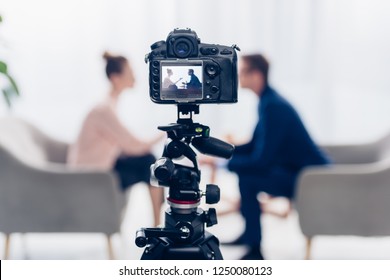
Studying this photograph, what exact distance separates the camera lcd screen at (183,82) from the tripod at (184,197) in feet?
0.13

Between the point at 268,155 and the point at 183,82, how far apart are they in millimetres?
1169

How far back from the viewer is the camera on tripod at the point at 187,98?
4.90 feet

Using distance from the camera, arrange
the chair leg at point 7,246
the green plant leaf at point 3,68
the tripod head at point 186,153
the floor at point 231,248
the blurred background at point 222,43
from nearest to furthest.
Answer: the tripod head at point 186,153
the green plant leaf at point 3,68
the chair leg at point 7,246
the floor at point 231,248
the blurred background at point 222,43

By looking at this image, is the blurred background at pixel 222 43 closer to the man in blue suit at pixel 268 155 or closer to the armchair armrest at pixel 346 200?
the man in blue suit at pixel 268 155

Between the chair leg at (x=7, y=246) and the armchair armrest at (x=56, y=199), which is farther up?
the armchair armrest at (x=56, y=199)

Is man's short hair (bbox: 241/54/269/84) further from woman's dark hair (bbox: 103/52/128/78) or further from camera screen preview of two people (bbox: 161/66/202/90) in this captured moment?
camera screen preview of two people (bbox: 161/66/202/90)

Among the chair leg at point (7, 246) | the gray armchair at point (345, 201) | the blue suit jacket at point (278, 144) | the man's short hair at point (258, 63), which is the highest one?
the man's short hair at point (258, 63)

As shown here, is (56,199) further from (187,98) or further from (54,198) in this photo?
(187,98)

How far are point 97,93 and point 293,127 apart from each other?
1.64m

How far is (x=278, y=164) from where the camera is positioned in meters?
2.71

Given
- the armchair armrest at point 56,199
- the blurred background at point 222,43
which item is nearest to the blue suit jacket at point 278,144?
the armchair armrest at point 56,199

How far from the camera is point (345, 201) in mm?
2422

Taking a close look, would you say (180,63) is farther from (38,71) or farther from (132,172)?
(38,71)

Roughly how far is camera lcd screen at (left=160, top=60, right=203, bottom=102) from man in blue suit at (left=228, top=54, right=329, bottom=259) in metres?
1.12
